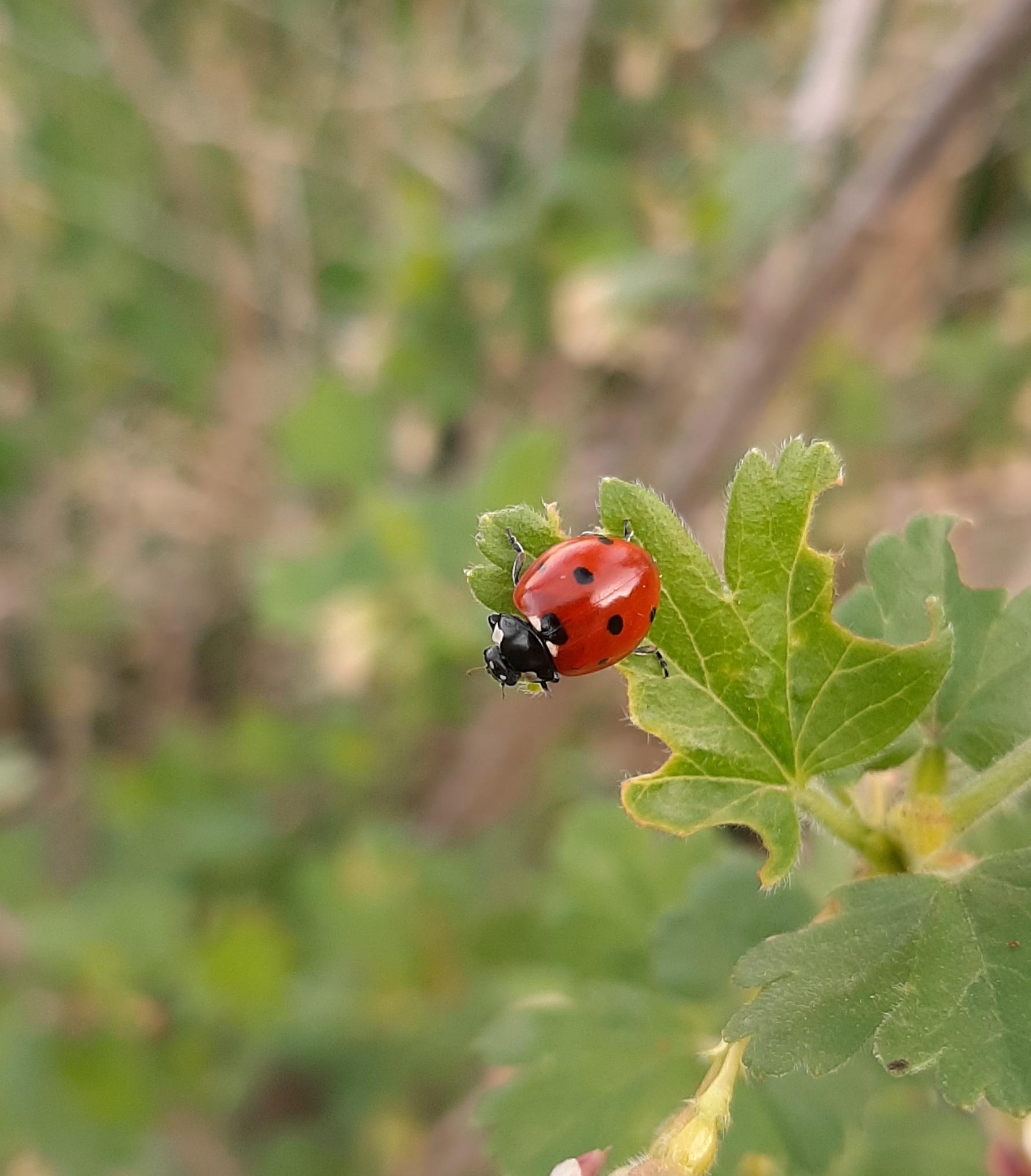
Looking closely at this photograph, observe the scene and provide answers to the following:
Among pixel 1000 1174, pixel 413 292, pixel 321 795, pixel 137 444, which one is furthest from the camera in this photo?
pixel 137 444

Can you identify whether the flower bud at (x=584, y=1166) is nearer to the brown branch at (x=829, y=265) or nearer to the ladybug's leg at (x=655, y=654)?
the ladybug's leg at (x=655, y=654)

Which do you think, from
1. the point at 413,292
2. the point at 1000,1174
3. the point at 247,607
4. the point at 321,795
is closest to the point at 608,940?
the point at 1000,1174

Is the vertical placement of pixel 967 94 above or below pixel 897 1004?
above

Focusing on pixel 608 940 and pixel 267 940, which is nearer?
pixel 608 940

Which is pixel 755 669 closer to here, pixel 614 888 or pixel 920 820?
pixel 920 820

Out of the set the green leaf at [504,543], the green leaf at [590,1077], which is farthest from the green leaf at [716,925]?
the green leaf at [504,543]

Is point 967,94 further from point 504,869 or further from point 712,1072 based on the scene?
point 504,869

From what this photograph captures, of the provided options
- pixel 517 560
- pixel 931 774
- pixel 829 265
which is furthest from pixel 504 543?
pixel 829 265
